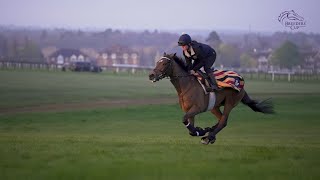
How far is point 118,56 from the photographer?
142 meters

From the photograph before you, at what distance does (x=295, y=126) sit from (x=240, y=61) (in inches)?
2695

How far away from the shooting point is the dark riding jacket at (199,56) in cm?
1312

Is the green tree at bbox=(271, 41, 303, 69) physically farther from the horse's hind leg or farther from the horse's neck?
the horse's neck

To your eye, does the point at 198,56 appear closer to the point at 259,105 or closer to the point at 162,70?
the point at 162,70

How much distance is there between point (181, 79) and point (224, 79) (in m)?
1.10

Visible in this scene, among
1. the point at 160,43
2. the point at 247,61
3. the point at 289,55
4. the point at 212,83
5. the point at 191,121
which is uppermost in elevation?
the point at 160,43

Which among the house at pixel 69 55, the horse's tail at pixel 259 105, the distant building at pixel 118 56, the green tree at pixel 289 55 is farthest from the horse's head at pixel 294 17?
the house at pixel 69 55

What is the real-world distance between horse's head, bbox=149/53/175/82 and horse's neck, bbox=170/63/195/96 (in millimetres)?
129

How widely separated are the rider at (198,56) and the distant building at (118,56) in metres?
123

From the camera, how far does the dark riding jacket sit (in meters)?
13.1

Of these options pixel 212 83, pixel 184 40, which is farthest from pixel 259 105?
pixel 184 40

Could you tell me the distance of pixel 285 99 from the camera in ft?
126

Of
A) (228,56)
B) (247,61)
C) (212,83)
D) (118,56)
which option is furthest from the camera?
(118,56)

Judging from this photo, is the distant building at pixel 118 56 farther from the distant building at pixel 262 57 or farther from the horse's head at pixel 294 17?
the horse's head at pixel 294 17
